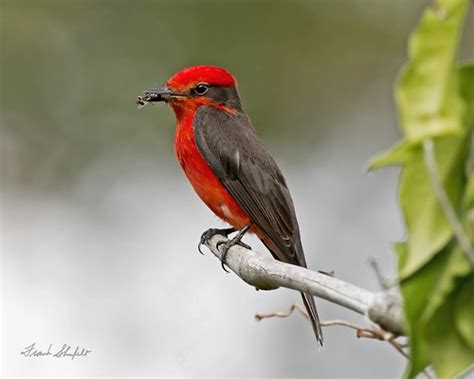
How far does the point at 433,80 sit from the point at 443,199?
0.56 feet

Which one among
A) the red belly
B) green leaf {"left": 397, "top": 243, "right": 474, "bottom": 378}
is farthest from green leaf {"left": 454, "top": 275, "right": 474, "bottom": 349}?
the red belly

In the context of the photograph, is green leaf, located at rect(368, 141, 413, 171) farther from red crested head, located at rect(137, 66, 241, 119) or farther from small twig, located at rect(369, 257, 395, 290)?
red crested head, located at rect(137, 66, 241, 119)

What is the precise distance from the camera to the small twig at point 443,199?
133 centimetres

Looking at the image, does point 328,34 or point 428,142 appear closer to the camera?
point 428,142

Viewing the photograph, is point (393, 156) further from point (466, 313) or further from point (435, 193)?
point (466, 313)

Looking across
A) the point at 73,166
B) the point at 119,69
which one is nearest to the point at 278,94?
the point at 119,69

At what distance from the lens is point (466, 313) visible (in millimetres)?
1417

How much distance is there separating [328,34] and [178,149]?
418cm

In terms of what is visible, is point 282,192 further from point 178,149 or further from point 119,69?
point 119,69

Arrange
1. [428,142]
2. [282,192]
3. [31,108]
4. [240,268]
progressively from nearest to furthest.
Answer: [428,142], [240,268], [282,192], [31,108]

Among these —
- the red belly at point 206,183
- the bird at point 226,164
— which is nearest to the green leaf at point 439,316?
the bird at point 226,164

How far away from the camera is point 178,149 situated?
5004 millimetres

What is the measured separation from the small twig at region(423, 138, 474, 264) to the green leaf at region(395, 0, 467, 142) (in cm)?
3

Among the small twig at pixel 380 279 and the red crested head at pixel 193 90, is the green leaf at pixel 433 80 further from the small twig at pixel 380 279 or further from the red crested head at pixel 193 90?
the red crested head at pixel 193 90
